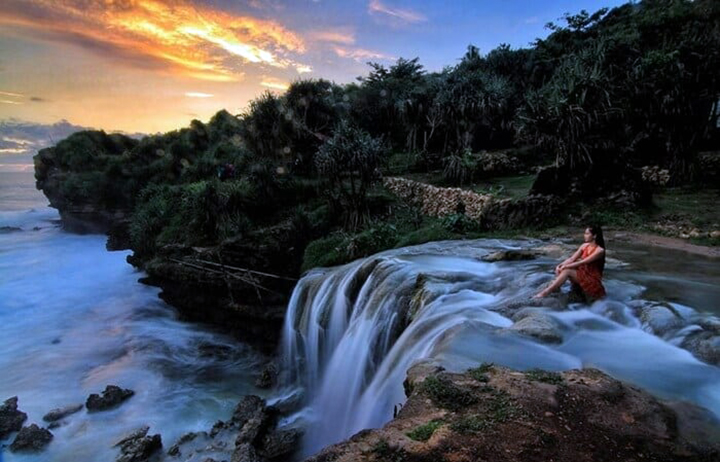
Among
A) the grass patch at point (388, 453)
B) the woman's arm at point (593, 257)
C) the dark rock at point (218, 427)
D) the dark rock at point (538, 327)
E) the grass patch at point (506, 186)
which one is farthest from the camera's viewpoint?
the grass patch at point (506, 186)

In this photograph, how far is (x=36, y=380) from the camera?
640 inches

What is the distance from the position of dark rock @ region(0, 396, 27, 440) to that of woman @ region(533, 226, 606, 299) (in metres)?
14.3

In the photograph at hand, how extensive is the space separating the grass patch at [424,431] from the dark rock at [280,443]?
24.3 ft

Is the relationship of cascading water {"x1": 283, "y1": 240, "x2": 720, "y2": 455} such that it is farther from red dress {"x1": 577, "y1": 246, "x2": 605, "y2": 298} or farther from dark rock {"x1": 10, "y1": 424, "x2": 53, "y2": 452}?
dark rock {"x1": 10, "y1": 424, "x2": 53, "y2": 452}

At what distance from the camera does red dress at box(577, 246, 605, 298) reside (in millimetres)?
9031

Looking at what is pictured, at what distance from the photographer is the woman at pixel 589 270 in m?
9.02

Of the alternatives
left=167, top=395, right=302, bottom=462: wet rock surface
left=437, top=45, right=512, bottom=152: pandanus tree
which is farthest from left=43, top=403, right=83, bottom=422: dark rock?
left=437, top=45, right=512, bottom=152: pandanus tree

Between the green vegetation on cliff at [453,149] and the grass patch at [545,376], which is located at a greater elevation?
the green vegetation on cliff at [453,149]

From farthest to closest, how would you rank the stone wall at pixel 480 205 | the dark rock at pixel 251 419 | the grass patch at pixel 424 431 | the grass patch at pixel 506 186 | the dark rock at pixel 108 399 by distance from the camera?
the grass patch at pixel 506 186 < the stone wall at pixel 480 205 < the dark rock at pixel 108 399 < the dark rock at pixel 251 419 < the grass patch at pixel 424 431

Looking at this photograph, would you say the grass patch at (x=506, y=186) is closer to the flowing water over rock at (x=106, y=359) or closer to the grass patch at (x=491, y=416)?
the flowing water over rock at (x=106, y=359)

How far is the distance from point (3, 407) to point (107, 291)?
15.8 meters

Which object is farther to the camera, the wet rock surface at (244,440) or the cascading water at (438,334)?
the wet rock surface at (244,440)

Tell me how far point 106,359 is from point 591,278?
58.1ft

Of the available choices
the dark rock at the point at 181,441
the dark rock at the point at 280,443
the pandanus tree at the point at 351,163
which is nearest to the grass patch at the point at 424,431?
the dark rock at the point at 280,443
